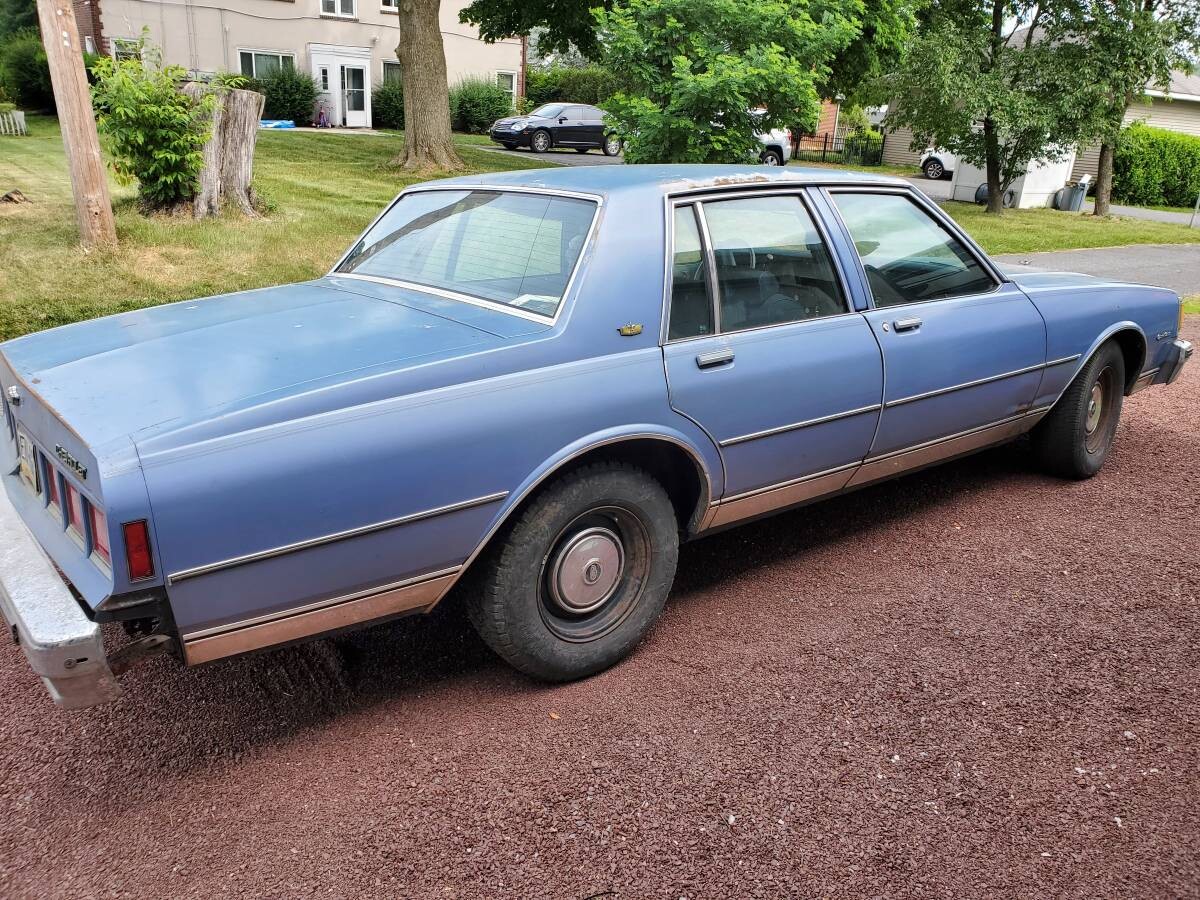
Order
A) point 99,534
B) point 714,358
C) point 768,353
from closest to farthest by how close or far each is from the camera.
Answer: point 99,534
point 714,358
point 768,353

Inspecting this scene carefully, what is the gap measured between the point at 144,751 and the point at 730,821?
169 centimetres

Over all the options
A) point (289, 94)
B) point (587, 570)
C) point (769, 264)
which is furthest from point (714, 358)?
point (289, 94)

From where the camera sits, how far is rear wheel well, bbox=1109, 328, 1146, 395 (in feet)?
16.5

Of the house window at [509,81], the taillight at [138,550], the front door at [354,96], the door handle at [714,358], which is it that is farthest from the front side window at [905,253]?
the house window at [509,81]

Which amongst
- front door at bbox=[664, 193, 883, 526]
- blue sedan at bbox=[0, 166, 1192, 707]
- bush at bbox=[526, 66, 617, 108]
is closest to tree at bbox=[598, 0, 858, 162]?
blue sedan at bbox=[0, 166, 1192, 707]

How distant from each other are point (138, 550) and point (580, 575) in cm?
132

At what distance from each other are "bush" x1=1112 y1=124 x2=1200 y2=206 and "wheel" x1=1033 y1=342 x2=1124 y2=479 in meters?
27.3

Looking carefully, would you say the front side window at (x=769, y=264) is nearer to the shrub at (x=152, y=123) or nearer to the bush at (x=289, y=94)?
the shrub at (x=152, y=123)

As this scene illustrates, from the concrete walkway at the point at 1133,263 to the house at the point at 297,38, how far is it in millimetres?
20443

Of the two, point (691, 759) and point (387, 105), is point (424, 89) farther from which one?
point (387, 105)

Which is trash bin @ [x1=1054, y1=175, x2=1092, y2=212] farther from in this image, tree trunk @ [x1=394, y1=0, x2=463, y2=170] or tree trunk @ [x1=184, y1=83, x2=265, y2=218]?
tree trunk @ [x1=184, y1=83, x2=265, y2=218]

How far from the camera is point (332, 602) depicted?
2.62 meters

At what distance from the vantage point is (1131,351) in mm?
5156

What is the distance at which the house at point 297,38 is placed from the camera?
94.3 ft
